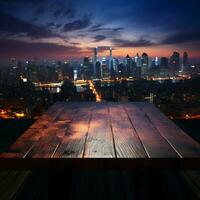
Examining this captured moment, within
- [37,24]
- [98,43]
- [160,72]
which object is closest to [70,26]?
[37,24]

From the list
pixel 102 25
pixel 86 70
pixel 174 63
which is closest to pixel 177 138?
pixel 102 25

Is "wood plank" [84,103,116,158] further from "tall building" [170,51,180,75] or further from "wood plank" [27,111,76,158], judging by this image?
"tall building" [170,51,180,75]

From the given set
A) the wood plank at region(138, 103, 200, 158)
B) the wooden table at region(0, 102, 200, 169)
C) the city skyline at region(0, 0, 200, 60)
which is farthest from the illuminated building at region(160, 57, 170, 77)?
the wooden table at region(0, 102, 200, 169)

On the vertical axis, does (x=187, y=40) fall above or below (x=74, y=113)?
above
